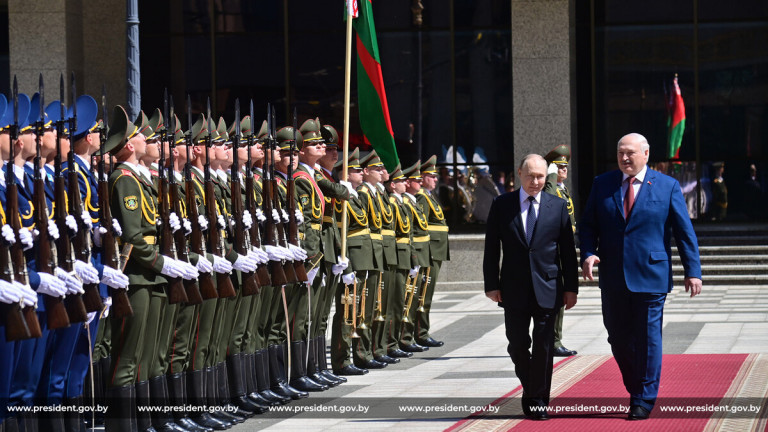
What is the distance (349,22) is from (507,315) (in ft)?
14.0

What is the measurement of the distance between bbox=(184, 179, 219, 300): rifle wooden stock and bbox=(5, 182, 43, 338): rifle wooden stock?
66.5 inches

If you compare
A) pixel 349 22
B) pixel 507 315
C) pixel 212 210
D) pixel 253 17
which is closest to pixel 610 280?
pixel 507 315

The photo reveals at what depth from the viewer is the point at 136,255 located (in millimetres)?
7879

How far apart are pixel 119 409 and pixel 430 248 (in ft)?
23.4

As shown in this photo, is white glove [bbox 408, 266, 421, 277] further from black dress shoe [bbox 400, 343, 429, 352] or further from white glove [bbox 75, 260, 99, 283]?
white glove [bbox 75, 260, 99, 283]

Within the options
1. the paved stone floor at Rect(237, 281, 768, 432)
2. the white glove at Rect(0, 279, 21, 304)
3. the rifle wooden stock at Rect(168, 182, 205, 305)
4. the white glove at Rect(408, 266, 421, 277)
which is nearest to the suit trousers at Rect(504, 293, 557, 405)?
the paved stone floor at Rect(237, 281, 768, 432)

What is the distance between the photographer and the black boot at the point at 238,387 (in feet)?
30.2

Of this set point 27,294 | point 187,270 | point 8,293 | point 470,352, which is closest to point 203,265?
point 187,270

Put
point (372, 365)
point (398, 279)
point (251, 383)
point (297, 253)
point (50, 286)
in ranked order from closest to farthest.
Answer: point (50, 286), point (251, 383), point (297, 253), point (372, 365), point (398, 279)

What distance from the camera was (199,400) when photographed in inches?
341

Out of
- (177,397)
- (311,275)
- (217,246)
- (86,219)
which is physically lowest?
(177,397)

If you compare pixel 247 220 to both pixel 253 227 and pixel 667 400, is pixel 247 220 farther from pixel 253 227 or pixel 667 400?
pixel 667 400

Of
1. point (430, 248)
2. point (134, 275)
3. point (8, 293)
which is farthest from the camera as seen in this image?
point (430, 248)

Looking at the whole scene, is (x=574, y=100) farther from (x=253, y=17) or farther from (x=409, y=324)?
(x=409, y=324)
